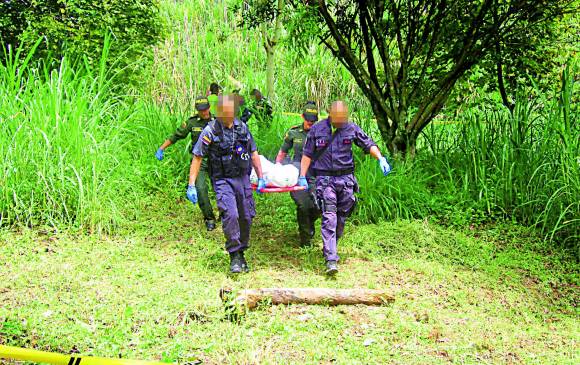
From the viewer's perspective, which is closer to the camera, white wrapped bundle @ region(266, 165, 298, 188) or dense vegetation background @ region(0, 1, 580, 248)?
white wrapped bundle @ region(266, 165, 298, 188)

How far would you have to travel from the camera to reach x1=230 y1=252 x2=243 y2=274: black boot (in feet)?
18.3

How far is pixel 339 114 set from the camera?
18.7 feet

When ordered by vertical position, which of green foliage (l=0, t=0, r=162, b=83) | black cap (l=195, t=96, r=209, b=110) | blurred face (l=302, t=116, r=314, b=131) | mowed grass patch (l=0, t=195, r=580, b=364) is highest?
green foliage (l=0, t=0, r=162, b=83)

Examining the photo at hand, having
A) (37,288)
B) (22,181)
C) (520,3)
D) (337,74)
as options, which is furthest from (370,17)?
(337,74)

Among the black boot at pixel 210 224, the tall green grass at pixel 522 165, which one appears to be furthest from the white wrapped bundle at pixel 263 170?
the tall green grass at pixel 522 165

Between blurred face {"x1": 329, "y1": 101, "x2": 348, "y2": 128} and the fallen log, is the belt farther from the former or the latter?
the fallen log

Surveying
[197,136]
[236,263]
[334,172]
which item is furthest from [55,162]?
[334,172]

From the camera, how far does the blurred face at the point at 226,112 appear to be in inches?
217

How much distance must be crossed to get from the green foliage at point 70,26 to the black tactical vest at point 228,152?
2683mm

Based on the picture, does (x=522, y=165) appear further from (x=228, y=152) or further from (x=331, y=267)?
(x=228, y=152)

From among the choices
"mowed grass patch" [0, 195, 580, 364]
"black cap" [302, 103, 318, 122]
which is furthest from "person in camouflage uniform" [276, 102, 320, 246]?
"mowed grass patch" [0, 195, 580, 364]

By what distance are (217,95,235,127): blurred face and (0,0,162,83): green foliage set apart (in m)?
2.60

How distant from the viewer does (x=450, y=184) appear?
7.05m

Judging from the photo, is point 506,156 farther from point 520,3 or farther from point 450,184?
point 520,3
